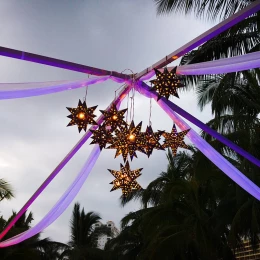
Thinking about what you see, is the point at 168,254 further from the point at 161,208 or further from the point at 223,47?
the point at 223,47

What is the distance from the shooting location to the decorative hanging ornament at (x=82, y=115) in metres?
4.99

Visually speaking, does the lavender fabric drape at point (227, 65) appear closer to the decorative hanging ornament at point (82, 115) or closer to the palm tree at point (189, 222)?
the decorative hanging ornament at point (82, 115)

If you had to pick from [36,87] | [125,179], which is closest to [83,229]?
[125,179]

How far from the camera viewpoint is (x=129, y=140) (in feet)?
16.9

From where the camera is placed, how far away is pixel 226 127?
32.7 feet

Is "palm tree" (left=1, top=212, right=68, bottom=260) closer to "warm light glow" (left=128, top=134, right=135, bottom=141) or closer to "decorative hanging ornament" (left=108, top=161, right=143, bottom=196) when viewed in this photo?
"decorative hanging ornament" (left=108, top=161, right=143, bottom=196)

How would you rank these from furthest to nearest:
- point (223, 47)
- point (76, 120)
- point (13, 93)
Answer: point (223, 47), point (76, 120), point (13, 93)

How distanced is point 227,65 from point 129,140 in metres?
1.64

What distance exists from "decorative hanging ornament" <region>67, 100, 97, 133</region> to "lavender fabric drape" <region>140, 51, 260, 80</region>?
1102 mm

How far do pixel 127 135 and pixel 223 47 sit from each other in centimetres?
338

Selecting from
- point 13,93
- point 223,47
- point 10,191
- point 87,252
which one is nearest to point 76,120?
point 13,93

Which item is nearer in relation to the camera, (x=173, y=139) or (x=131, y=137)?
(x=131, y=137)

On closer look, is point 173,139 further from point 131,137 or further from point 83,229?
point 83,229

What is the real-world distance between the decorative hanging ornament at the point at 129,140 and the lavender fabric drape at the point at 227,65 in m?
0.94
